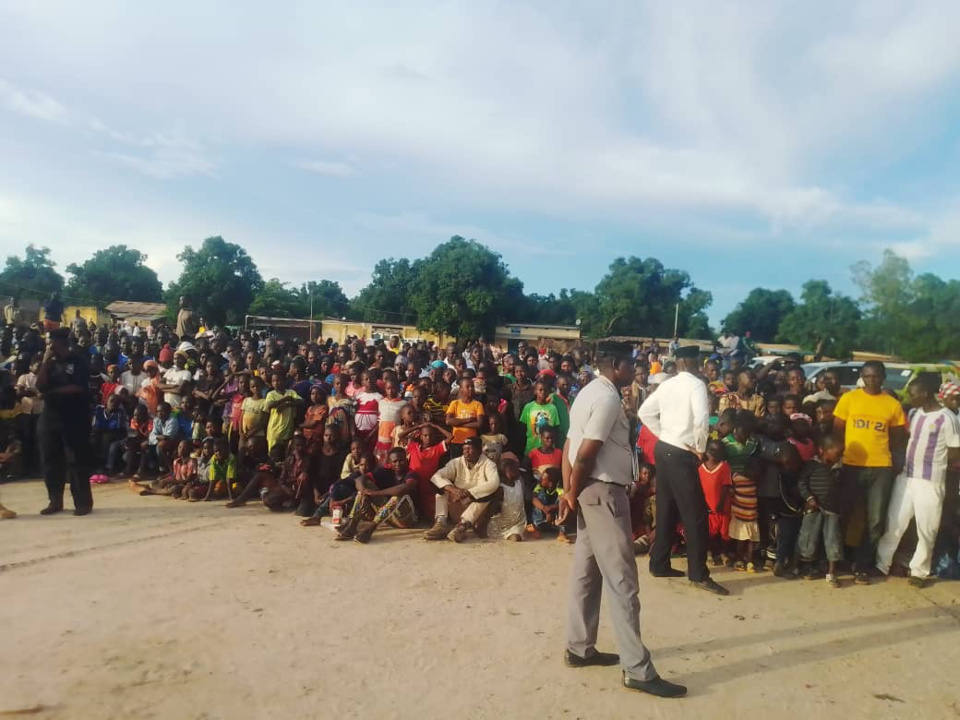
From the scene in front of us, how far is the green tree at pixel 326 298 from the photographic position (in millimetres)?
60769

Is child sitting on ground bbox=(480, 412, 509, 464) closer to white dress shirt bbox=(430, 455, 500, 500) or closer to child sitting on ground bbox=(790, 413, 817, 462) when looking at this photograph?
white dress shirt bbox=(430, 455, 500, 500)

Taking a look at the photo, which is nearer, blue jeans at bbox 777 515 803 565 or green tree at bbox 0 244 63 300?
blue jeans at bbox 777 515 803 565

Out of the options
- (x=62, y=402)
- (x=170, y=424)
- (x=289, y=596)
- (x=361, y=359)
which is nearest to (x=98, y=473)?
(x=170, y=424)

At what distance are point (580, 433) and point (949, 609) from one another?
344 cm

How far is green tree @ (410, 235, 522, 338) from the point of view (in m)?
38.3

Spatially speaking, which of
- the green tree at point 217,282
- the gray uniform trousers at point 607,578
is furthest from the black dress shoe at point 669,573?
the green tree at point 217,282

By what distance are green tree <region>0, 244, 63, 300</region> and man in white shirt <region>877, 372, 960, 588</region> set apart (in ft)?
196

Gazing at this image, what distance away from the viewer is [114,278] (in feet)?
206

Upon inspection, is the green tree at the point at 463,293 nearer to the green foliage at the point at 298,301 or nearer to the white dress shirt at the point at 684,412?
the green foliage at the point at 298,301

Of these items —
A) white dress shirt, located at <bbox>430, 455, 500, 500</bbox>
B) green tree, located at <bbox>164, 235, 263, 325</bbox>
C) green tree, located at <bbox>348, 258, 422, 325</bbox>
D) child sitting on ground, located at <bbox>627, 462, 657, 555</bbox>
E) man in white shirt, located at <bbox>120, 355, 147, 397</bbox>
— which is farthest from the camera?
green tree, located at <bbox>348, 258, 422, 325</bbox>

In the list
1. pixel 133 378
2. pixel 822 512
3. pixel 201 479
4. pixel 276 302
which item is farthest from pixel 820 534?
pixel 276 302

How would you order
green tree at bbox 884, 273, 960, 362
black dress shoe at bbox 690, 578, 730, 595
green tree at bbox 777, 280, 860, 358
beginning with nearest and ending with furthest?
black dress shoe at bbox 690, 578, 730, 595, green tree at bbox 884, 273, 960, 362, green tree at bbox 777, 280, 860, 358

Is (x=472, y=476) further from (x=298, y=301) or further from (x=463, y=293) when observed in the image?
(x=298, y=301)

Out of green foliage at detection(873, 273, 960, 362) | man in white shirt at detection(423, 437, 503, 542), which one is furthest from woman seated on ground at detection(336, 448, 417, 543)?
green foliage at detection(873, 273, 960, 362)
